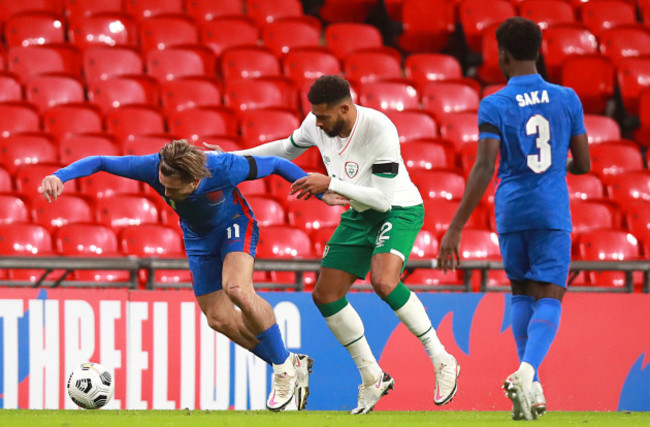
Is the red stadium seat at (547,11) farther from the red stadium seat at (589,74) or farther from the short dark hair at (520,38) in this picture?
the short dark hair at (520,38)

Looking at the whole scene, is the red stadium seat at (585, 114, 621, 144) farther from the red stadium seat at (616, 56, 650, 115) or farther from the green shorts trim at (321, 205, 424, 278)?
the green shorts trim at (321, 205, 424, 278)

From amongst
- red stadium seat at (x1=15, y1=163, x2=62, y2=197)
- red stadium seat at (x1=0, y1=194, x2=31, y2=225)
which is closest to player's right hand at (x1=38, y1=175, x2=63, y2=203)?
red stadium seat at (x1=0, y1=194, x2=31, y2=225)

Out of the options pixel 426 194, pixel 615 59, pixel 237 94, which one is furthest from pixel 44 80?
pixel 615 59

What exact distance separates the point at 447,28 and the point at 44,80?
4755mm

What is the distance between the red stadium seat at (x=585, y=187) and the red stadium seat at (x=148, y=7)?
499 cm

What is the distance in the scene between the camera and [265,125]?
374 inches

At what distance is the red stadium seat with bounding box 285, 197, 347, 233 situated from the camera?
862 centimetres

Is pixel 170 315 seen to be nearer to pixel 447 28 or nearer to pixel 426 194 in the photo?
pixel 426 194

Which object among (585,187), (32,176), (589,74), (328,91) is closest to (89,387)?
(328,91)

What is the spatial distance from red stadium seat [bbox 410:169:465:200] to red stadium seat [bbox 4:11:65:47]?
440cm

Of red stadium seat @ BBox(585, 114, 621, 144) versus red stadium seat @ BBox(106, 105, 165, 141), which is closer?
red stadium seat @ BBox(106, 105, 165, 141)

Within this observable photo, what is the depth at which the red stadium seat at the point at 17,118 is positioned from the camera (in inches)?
366

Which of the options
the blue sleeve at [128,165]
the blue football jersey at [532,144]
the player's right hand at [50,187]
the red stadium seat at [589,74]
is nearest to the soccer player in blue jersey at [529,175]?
the blue football jersey at [532,144]

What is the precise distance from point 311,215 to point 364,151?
3.35m
